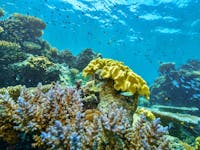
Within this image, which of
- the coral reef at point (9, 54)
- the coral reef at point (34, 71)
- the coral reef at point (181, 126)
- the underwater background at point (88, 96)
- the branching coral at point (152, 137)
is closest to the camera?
the branching coral at point (152, 137)

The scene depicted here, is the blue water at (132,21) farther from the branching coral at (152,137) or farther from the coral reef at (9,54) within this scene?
the branching coral at (152,137)

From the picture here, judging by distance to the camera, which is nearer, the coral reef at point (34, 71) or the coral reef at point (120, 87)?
the coral reef at point (120, 87)

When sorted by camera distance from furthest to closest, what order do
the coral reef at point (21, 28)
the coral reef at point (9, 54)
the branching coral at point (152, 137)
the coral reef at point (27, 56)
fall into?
the coral reef at point (21, 28) → the coral reef at point (9, 54) → the coral reef at point (27, 56) → the branching coral at point (152, 137)

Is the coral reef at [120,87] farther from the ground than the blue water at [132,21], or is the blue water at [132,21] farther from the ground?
the blue water at [132,21]

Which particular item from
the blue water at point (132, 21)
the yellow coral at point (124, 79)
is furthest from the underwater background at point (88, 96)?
the blue water at point (132, 21)

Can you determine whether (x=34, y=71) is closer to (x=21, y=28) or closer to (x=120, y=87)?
(x=120, y=87)

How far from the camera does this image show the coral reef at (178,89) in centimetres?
1592

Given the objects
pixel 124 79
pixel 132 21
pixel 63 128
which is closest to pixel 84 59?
pixel 124 79

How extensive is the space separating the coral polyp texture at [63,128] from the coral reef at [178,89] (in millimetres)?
13145

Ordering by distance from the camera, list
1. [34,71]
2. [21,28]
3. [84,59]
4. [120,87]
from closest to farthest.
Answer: [120,87]
[34,71]
[84,59]
[21,28]

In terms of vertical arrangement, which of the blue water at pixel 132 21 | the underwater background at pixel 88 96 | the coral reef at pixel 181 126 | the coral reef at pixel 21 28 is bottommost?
the coral reef at pixel 181 126

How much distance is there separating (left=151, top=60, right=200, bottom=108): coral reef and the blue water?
6.70m

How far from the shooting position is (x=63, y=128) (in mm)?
2371

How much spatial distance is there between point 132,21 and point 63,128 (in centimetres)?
3460
